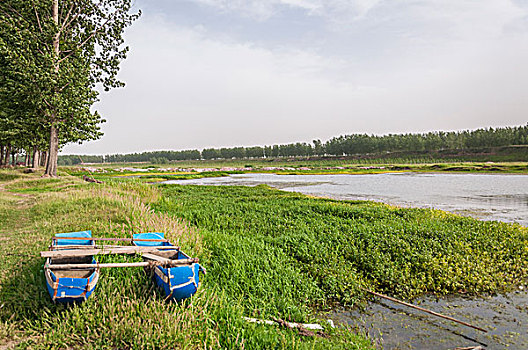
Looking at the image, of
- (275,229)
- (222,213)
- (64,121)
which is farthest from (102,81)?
(275,229)

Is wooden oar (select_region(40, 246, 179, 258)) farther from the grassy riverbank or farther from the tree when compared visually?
the tree

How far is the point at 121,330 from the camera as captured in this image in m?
4.32

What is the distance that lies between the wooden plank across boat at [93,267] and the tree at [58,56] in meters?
21.1

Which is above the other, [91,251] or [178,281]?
[91,251]

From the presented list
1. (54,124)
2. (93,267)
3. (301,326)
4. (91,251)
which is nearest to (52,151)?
(54,124)

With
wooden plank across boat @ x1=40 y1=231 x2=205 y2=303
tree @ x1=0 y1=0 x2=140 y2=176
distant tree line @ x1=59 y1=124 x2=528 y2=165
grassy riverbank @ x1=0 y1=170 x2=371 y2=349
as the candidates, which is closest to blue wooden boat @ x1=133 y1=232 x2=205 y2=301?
wooden plank across boat @ x1=40 y1=231 x2=205 y2=303

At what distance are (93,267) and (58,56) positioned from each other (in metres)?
26.2

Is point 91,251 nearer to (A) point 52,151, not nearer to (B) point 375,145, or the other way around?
(A) point 52,151

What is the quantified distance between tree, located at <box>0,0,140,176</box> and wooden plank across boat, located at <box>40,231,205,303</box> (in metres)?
21.1

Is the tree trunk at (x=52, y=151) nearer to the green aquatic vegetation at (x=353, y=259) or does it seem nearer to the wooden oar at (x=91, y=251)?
the green aquatic vegetation at (x=353, y=259)

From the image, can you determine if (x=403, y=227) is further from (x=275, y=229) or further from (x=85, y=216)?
(x=85, y=216)

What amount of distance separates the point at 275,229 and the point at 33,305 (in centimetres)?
778

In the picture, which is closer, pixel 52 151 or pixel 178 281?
pixel 178 281

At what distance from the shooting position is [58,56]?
24.4 meters
